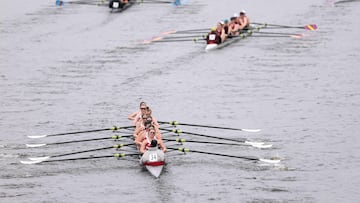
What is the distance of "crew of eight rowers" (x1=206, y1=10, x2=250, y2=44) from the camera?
165 ft

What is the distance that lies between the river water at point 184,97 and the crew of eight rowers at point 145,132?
31.3 inches

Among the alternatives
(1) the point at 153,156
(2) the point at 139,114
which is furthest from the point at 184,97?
(1) the point at 153,156

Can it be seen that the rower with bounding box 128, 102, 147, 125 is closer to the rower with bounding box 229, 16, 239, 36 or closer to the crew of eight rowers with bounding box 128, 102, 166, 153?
the crew of eight rowers with bounding box 128, 102, 166, 153

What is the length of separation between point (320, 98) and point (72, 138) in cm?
1261

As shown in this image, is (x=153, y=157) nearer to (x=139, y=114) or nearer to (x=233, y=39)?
(x=139, y=114)

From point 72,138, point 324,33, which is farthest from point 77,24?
point 72,138

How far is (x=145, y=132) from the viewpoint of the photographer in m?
31.6

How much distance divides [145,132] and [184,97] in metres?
10.1

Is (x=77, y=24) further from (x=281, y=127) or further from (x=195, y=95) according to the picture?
(x=281, y=127)

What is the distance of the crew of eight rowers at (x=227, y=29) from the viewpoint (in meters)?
50.3

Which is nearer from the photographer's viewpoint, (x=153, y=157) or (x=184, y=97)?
(x=153, y=157)

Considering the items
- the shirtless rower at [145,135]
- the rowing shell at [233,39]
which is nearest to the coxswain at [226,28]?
the rowing shell at [233,39]

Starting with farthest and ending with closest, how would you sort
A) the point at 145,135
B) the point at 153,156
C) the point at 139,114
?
the point at 139,114 → the point at 145,135 → the point at 153,156

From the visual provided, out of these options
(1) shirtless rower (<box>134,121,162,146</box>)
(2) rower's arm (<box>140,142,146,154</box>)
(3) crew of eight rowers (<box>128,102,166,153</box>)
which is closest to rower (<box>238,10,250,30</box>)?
(3) crew of eight rowers (<box>128,102,166,153</box>)
